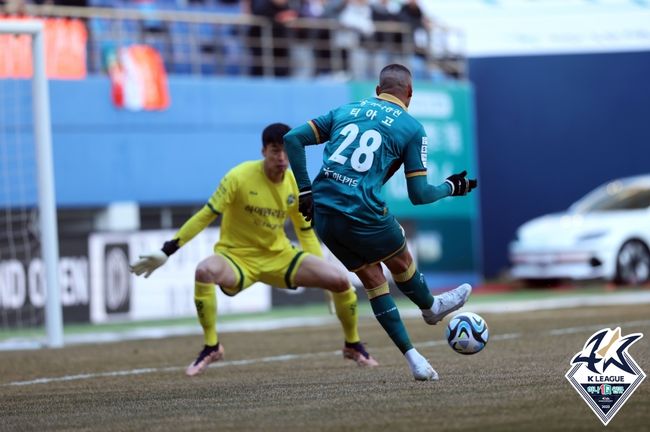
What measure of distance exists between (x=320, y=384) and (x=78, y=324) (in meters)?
10.6

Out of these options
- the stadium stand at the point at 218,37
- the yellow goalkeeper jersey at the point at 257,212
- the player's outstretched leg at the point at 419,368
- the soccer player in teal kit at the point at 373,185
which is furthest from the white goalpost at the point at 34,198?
the player's outstretched leg at the point at 419,368

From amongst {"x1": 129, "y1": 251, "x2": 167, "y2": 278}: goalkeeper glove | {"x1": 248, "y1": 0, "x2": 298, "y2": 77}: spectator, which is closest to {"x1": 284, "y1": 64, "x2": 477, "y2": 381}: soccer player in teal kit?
{"x1": 129, "y1": 251, "x2": 167, "y2": 278}: goalkeeper glove

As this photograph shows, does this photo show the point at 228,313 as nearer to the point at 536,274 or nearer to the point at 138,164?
the point at 138,164

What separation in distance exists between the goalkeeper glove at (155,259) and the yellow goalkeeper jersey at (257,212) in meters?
0.57

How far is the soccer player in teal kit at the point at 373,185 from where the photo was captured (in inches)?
337

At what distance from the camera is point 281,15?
21.7 m

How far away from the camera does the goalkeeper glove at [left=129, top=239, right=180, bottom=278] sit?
34.3 feet

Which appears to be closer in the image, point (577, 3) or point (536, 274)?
point (536, 274)

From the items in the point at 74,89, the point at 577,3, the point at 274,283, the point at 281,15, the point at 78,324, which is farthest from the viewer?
the point at 577,3

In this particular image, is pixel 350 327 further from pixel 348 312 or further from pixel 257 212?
pixel 257 212

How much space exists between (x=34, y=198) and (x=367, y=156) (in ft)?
34.6

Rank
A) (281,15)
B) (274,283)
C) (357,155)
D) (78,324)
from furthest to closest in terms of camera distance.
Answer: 1. (281,15)
2. (78,324)
3. (274,283)
4. (357,155)

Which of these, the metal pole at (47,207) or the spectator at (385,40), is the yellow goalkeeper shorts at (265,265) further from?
the spectator at (385,40)

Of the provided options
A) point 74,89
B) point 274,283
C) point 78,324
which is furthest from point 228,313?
point 274,283
